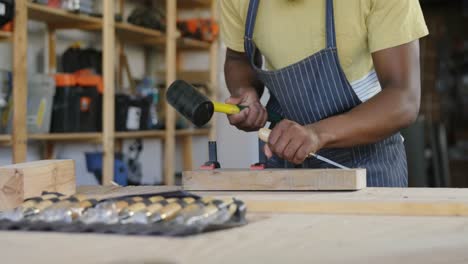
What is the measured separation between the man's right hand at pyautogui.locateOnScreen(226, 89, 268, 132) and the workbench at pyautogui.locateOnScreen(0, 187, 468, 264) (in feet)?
2.75

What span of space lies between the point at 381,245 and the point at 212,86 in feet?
18.7

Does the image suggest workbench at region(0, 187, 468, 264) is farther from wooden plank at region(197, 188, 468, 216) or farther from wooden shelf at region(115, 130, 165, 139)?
wooden shelf at region(115, 130, 165, 139)

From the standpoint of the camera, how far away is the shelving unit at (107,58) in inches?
156

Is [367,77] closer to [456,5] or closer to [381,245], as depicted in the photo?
[381,245]

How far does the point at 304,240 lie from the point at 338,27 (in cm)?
124

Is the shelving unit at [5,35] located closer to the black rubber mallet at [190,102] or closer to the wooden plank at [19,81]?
the wooden plank at [19,81]

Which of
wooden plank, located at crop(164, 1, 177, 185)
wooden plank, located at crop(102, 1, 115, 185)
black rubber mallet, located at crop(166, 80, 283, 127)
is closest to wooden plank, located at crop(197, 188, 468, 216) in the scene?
black rubber mallet, located at crop(166, 80, 283, 127)

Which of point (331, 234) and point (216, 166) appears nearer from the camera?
point (331, 234)

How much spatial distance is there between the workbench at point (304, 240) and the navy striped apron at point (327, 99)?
31.3 inches

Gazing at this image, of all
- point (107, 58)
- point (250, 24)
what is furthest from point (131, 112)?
point (250, 24)

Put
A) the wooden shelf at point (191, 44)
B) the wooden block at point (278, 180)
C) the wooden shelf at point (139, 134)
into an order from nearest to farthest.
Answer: the wooden block at point (278, 180) < the wooden shelf at point (139, 134) < the wooden shelf at point (191, 44)

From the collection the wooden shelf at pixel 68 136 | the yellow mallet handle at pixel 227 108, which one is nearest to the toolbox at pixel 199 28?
the wooden shelf at pixel 68 136

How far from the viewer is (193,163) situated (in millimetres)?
6938

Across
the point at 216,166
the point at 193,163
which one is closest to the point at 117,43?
the point at 193,163
